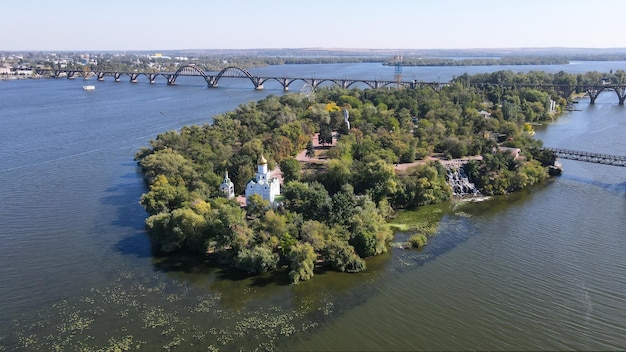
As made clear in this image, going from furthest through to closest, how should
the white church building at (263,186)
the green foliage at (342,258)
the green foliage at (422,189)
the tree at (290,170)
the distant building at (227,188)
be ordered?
the green foliage at (422,189) < the tree at (290,170) < the distant building at (227,188) < the white church building at (263,186) < the green foliage at (342,258)

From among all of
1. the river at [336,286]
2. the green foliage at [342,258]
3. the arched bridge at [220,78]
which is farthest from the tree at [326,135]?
the arched bridge at [220,78]

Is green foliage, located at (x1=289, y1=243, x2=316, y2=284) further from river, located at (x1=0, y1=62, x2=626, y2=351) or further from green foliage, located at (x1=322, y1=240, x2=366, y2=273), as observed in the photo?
green foliage, located at (x1=322, y1=240, x2=366, y2=273)

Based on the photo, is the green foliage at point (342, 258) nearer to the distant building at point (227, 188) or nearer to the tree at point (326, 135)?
the distant building at point (227, 188)

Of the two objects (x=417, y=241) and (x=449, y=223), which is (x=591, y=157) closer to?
(x=449, y=223)

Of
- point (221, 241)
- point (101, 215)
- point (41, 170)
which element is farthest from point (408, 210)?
point (41, 170)

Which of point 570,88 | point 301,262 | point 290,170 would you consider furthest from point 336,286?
point 570,88

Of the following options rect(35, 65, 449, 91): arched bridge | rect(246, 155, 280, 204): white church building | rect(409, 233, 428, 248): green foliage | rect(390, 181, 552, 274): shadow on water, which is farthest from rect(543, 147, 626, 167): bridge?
rect(35, 65, 449, 91): arched bridge

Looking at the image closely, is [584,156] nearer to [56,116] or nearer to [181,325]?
[181,325]
